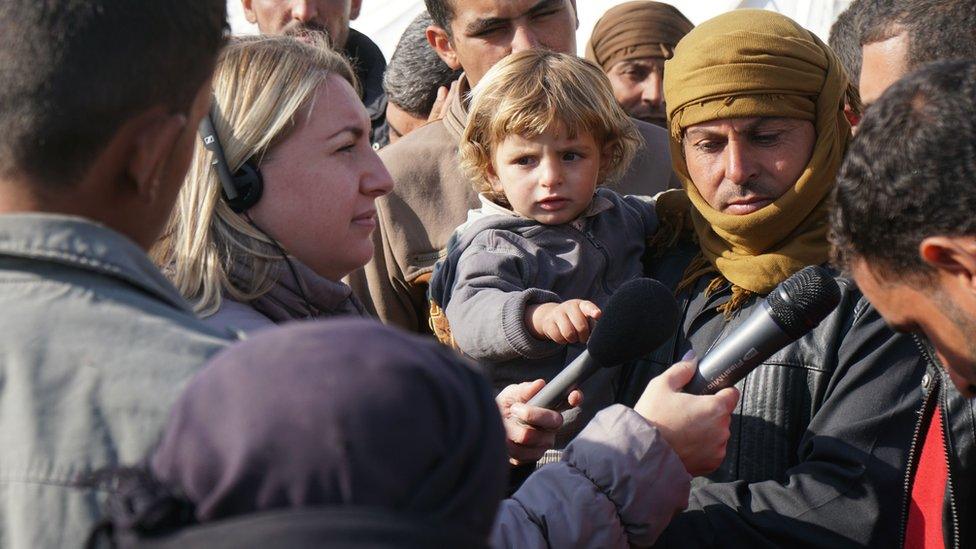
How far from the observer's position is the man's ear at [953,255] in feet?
6.32

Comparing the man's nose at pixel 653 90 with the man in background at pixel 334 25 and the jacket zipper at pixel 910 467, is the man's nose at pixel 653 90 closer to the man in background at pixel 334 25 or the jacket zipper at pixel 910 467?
the man in background at pixel 334 25

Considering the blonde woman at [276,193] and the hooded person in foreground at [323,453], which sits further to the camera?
the blonde woman at [276,193]

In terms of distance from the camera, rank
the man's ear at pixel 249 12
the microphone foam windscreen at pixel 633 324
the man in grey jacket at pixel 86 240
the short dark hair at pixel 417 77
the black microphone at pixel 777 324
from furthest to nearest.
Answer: the man's ear at pixel 249 12 → the short dark hair at pixel 417 77 → the microphone foam windscreen at pixel 633 324 → the black microphone at pixel 777 324 → the man in grey jacket at pixel 86 240

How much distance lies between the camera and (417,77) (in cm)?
545

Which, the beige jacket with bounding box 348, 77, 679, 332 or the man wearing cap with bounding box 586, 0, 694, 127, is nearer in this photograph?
the beige jacket with bounding box 348, 77, 679, 332

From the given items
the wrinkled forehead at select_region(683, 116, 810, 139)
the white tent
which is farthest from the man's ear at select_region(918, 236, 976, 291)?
the white tent

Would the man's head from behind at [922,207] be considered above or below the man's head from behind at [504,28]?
above

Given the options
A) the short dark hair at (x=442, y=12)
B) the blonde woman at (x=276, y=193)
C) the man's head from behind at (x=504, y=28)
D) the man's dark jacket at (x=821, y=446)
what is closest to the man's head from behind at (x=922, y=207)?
the man's dark jacket at (x=821, y=446)

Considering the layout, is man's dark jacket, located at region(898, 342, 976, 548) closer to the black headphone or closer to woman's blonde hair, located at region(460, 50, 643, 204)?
woman's blonde hair, located at region(460, 50, 643, 204)

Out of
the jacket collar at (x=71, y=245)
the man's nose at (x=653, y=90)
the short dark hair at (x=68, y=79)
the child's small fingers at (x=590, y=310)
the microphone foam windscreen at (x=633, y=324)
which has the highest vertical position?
the short dark hair at (x=68, y=79)

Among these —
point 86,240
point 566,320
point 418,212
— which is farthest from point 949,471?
point 418,212

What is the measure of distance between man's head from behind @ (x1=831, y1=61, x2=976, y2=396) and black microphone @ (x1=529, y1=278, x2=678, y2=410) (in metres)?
0.50

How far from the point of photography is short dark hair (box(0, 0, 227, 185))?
143 cm

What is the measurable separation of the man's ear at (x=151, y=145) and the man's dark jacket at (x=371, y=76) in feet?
14.9
